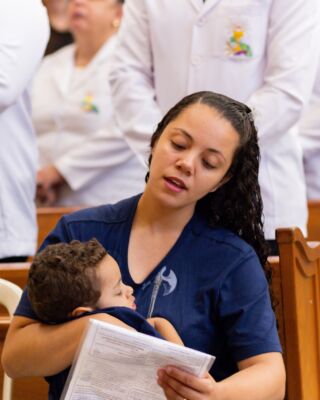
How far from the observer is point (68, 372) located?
6.71 ft

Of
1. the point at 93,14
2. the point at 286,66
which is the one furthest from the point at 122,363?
the point at 93,14

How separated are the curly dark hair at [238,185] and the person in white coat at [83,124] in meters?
2.10

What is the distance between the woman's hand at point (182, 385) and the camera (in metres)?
1.89

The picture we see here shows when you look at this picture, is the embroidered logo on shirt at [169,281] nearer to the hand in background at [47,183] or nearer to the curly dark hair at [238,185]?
the curly dark hair at [238,185]

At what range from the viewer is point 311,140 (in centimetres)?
429

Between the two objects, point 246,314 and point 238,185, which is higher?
point 238,185

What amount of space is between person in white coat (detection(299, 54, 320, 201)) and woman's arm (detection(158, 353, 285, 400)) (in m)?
2.24

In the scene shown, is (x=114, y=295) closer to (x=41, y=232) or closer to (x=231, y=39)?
(x=231, y=39)

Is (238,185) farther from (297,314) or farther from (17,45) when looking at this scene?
(17,45)

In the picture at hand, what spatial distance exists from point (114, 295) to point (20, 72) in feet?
4.00

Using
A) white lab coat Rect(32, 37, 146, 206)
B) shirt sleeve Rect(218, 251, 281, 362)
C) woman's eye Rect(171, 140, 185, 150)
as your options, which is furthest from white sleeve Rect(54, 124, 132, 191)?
shirt sleeve Rect(218, 251, 281, 362)

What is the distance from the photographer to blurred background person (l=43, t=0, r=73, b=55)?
541cm

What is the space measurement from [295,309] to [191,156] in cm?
53

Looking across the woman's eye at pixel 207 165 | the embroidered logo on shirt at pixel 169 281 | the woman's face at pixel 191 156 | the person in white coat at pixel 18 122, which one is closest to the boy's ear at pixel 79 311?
the embroidered logo on shirt at pixel 169 281
